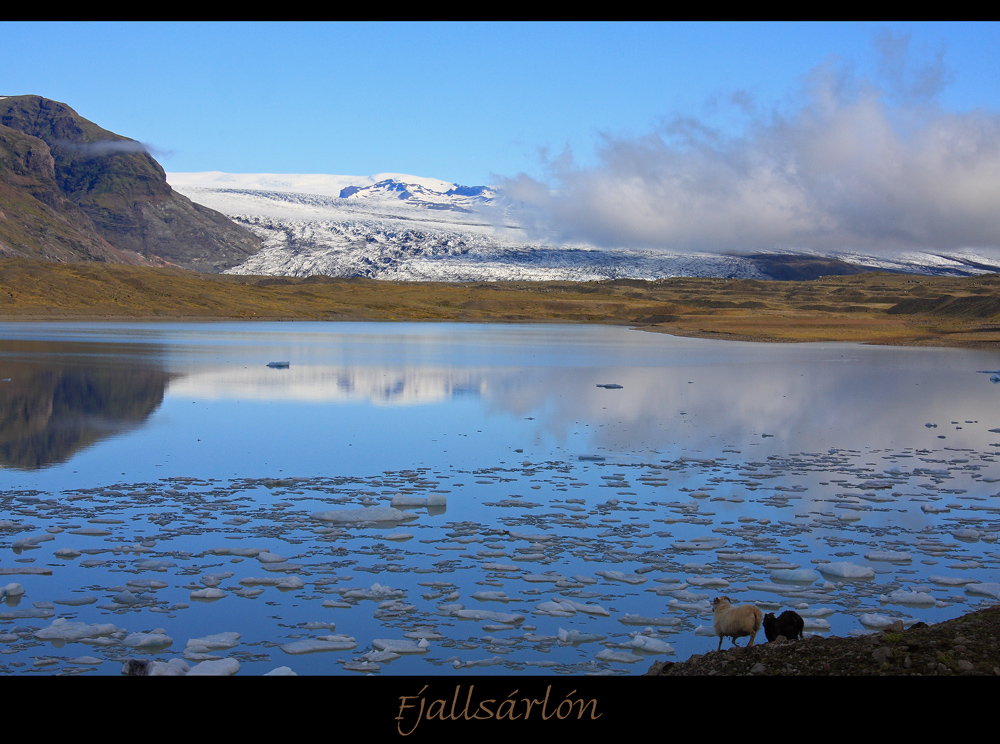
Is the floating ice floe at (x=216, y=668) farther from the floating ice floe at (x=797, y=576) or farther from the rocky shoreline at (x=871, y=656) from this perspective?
the floating ice floe at (x=797, y=576)

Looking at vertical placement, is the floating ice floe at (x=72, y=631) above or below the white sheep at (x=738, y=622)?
below

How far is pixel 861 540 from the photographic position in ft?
30.4

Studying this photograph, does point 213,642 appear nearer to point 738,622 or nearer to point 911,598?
point 738,622

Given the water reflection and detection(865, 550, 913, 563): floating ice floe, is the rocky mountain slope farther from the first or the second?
detection(865, 550, 913, 563): floating ice floe

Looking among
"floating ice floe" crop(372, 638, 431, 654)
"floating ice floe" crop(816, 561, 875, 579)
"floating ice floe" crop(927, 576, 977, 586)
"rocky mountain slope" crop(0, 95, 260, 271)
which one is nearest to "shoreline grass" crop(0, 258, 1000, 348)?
"rocky mountain slope" crop(0, 95, 260, 271)

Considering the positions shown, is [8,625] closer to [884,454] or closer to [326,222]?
[884,454]

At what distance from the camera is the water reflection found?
14422 millimetres

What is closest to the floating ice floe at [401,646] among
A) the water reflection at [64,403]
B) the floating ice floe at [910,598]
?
the floating ice floe at [910,598]

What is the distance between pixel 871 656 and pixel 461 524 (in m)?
5.47

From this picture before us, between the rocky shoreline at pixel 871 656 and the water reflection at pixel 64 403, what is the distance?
443 inches

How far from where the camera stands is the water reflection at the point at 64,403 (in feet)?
47.3

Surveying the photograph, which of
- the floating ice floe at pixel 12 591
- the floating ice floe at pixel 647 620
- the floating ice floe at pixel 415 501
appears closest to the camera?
the floating ice floe at pixel 647 620

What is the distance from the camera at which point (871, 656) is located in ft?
16.5

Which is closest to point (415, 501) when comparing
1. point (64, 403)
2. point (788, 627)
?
point (788, 627)
